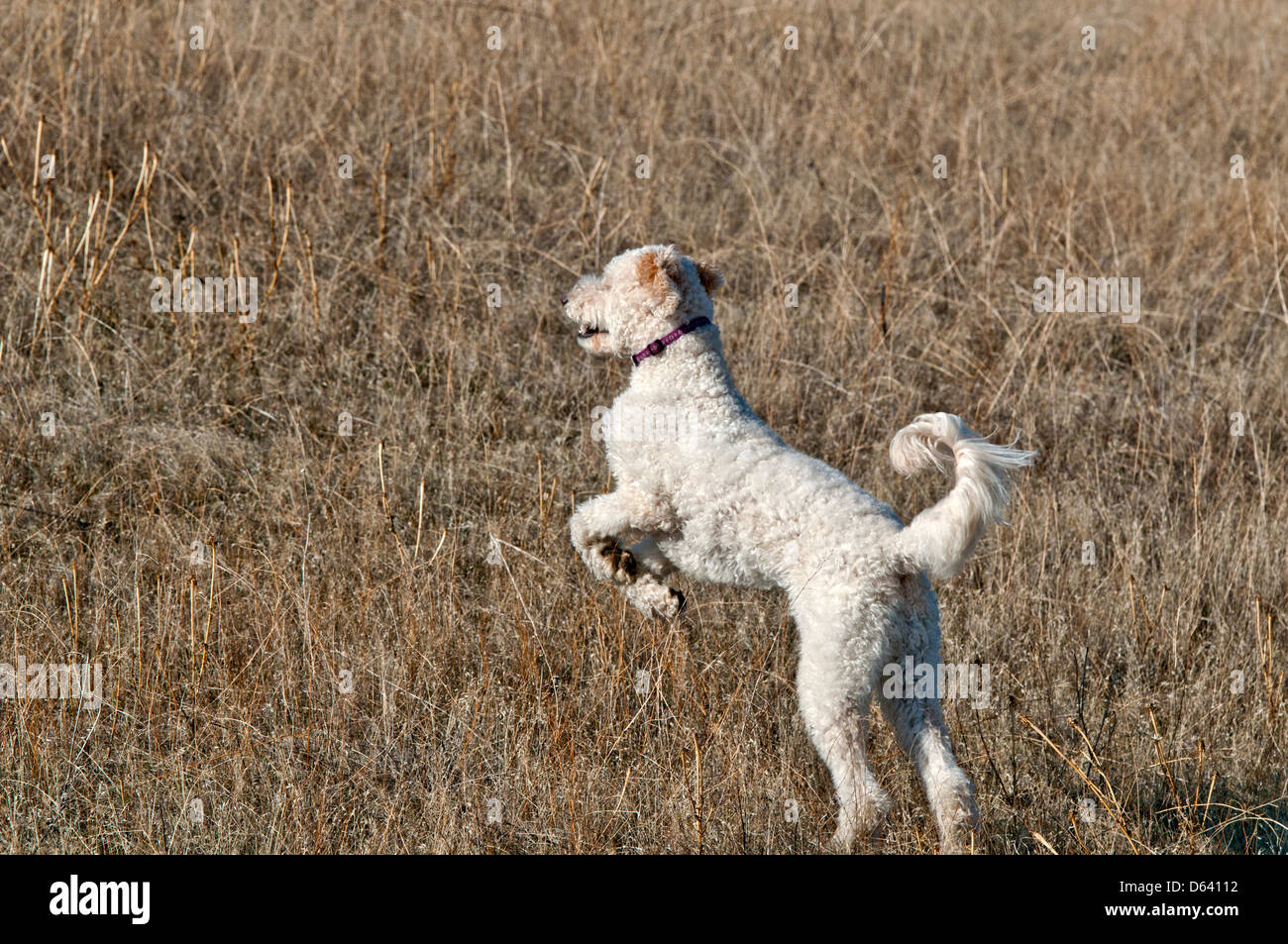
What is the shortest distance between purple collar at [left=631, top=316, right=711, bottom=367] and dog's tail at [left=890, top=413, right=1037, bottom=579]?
26.7 inches

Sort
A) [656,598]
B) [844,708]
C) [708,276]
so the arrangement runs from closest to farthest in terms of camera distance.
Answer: [844,708] < [656,598] < [708,276]

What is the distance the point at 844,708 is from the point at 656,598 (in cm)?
58

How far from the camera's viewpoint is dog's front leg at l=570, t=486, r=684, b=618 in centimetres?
358

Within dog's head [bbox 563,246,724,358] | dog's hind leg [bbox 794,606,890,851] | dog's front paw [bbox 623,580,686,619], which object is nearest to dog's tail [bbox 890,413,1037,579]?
dog's hind leg [bbox 794,606,890,851]

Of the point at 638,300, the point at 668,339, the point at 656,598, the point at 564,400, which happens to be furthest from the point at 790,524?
the point at 564,400

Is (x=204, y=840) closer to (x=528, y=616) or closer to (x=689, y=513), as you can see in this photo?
(x=528, y=616)

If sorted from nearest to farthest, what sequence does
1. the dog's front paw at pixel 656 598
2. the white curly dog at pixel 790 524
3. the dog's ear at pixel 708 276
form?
the white curly dog at pixel 790 524 < the dog's front paw at pixel 656 598 < the dog's ear at pixel 708 276

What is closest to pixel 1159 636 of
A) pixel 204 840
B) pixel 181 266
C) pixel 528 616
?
pixel 528 616

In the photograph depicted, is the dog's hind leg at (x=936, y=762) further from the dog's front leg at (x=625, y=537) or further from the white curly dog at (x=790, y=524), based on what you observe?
the dog's front leg at (x=625, y=537)

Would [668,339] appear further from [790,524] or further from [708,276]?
[790,524]

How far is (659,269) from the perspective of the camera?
3633mm

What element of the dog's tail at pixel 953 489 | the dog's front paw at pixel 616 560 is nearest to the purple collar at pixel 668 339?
the dog's front paw at pixel 616 560

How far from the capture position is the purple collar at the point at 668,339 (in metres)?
3.67

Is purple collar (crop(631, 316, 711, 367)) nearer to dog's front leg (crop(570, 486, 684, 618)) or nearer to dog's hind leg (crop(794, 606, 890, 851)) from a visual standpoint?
dog's front leg (crop(570, 486, 684, 618))
